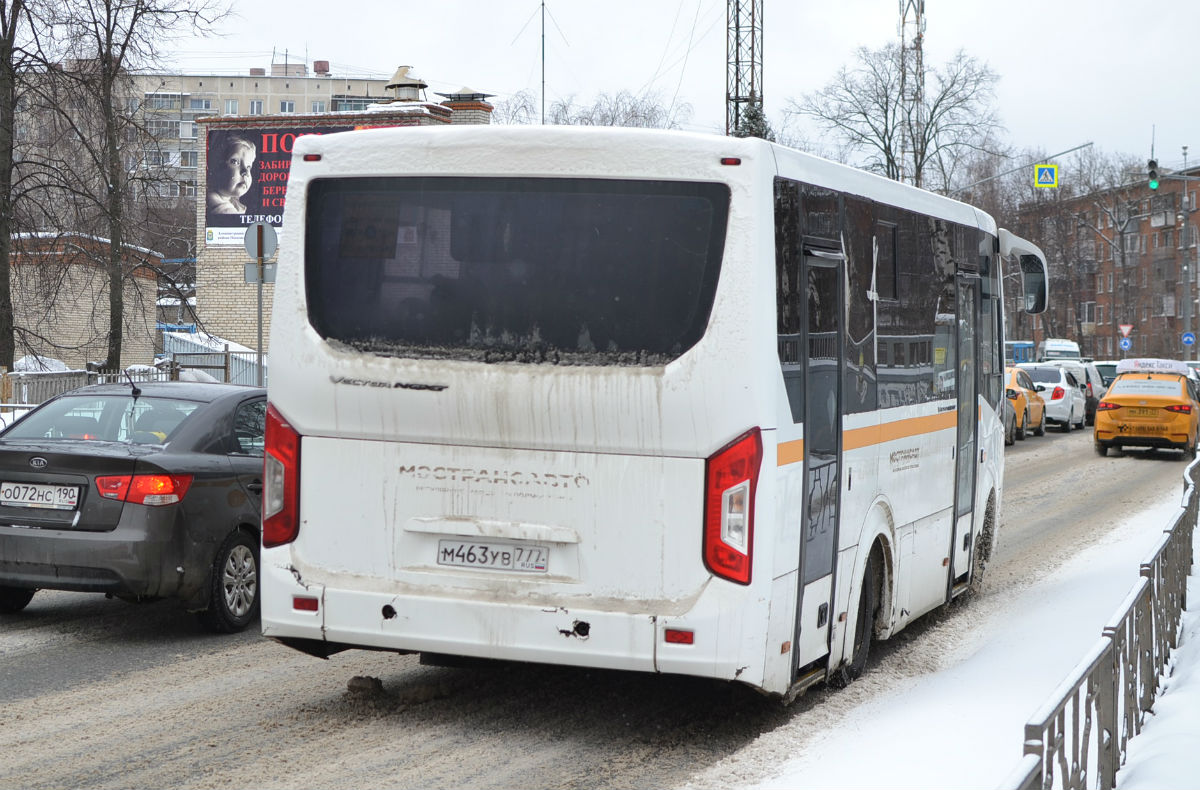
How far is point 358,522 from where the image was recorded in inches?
250

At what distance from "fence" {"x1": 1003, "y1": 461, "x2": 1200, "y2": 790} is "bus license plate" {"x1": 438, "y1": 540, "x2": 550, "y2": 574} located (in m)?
2.27

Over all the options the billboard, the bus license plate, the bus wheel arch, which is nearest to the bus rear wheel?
the bus wheel arch

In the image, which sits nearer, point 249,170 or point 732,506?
point 732,506

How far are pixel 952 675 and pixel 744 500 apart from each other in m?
2.61

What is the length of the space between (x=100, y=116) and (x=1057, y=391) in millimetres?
22947

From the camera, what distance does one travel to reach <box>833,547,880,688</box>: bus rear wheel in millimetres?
7496

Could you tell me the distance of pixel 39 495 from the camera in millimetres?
8398

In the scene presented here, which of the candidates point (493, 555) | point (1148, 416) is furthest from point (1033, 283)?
point (1148, 416)

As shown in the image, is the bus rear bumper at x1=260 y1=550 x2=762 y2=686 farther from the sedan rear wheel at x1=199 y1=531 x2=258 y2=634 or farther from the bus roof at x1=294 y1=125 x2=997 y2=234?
the sedan rear wheel at x1=199 y1=531 x2=258 y2=634

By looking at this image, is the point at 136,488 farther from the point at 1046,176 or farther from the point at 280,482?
the point at 1046,176

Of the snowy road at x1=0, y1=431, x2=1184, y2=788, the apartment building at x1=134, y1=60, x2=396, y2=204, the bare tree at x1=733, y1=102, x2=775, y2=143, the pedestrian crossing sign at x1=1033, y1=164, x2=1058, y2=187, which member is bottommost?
the snowy road at x1=0, y1=431, x2=1184, y2=788

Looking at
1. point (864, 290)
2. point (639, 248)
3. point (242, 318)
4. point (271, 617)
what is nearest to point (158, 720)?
point (271, 617)

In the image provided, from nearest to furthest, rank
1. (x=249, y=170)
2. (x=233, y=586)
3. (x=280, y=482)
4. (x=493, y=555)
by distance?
(x=493, y=555)
(x=280, y=482)
(x=233, y=586)
(x=249, y=170)

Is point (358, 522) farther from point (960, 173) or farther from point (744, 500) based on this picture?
point (960, 173)
